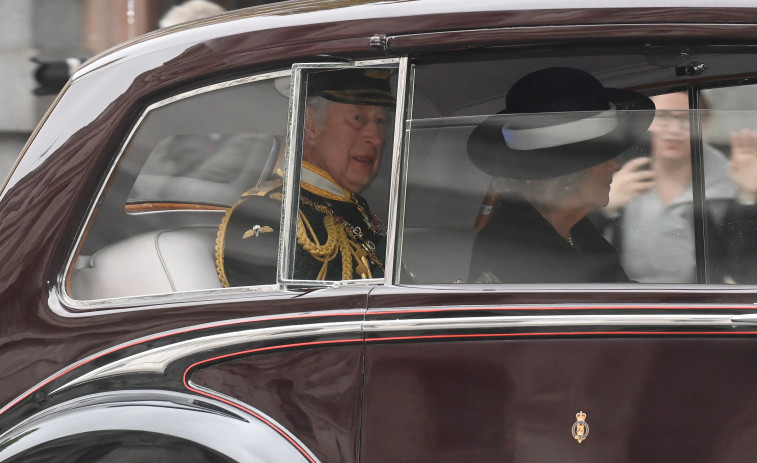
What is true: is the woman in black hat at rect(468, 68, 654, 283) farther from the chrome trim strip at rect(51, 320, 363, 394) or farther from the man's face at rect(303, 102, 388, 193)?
the chrome trim strip at rect(51, 320, 363, 394)

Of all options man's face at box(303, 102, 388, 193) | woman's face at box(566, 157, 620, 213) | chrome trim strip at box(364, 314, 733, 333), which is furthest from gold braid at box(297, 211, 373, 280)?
woman's face at box(566, 157, 620, 213)

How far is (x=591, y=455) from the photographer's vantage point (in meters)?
1.92

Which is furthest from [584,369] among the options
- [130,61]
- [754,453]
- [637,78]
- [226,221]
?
[130,61]

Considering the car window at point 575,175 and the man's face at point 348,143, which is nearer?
the car window at point 575,175

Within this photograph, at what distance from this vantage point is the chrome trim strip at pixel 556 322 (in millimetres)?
1917

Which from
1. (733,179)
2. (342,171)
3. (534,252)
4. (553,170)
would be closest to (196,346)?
(342,171)

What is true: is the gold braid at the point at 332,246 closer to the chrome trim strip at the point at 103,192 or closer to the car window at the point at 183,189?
the car window at the point at 183,189

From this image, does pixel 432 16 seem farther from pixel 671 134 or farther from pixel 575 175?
pixel 671 134

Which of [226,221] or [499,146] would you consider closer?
[499,146]

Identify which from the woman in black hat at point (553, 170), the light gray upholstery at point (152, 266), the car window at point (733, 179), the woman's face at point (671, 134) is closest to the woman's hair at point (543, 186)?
the woman in black hat at point (553, 170)

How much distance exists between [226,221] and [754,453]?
4.12 ft

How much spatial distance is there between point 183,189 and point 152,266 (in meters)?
0.21

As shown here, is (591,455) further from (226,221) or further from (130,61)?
(130,61)

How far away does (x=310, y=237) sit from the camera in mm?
2213
